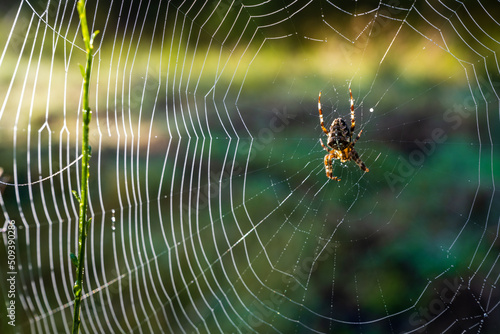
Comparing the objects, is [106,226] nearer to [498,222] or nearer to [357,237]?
[357,237]

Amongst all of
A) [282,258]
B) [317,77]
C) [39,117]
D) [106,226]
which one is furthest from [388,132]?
[39,117]

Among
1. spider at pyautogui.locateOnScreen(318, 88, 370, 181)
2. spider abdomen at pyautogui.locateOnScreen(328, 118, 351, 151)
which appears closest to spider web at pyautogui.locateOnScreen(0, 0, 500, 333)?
spider at pyautogui.locateOnScreen(318, 88, 370, 181)

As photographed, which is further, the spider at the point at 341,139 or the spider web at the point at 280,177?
A: the spider web at the point at 280,177

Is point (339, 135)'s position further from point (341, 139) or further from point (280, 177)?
point (280, 177)

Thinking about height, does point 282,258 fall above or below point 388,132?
below

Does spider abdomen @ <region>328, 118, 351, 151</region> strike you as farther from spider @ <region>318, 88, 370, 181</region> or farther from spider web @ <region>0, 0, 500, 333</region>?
spider web @ <region>0, 0, 500, 333</region>

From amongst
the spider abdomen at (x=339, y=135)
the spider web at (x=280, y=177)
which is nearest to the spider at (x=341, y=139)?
the spider abdomen at (x=339, y=135)

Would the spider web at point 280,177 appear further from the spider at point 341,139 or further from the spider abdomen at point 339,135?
the spider abdomen at point 339,135
